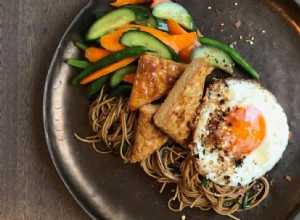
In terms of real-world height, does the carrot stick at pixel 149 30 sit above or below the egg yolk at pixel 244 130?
above

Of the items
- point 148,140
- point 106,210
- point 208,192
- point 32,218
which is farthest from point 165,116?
point 32,218

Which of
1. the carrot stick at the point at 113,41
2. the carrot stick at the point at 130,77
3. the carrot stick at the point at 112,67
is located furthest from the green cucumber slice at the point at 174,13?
the carrot stick at the point at 130,77

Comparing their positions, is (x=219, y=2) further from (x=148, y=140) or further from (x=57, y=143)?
(x=57, y=143)

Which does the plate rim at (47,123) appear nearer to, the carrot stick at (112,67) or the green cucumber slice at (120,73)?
the carrot stick at (112,67)

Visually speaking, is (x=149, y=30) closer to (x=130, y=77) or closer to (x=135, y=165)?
(x=130, y=77)

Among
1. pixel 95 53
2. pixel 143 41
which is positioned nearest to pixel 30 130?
pixel 95 53

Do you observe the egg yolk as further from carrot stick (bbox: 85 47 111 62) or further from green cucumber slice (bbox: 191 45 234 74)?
carrot stick (bbox: 85 47 111 62)
